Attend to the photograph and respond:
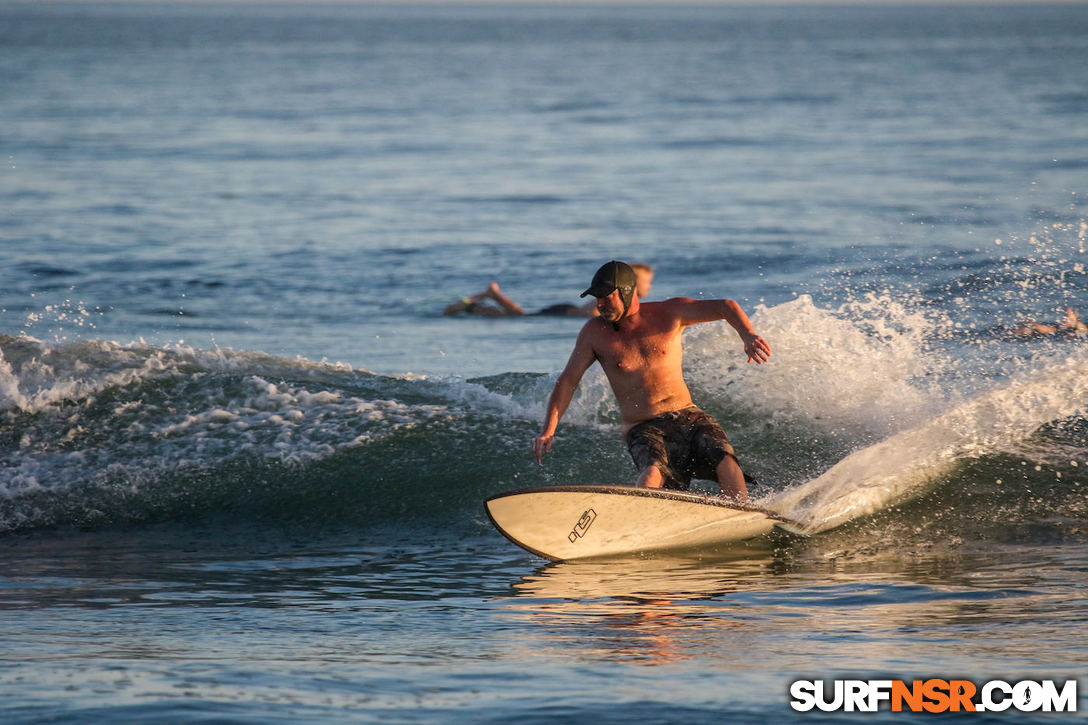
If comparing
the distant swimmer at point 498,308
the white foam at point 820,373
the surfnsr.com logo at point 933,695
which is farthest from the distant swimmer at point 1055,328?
the surfnsr.com logo at point 933,695

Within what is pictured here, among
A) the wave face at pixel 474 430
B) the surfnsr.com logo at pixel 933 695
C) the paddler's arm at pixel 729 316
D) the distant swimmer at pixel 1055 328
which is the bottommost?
the wave face at pixel 474 430

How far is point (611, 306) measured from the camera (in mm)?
6969

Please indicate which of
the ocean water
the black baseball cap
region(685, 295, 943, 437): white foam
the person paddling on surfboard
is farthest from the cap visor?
region(685, 295, 943, 437): white foam

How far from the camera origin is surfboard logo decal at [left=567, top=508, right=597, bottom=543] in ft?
22.5

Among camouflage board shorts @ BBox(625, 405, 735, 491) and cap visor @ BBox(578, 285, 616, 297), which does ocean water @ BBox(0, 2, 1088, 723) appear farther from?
cap visor @ BBox(578, 285, 616, 297)

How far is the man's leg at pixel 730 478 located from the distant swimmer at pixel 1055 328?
5.39 meters

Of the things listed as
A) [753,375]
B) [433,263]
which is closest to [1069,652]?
[753,375]

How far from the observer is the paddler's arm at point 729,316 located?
256 inches

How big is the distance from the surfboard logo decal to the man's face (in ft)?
3.60

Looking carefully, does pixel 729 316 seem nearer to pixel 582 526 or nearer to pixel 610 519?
pixel 610 519

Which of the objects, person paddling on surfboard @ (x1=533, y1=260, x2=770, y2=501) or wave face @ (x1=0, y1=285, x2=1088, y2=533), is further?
wave face @ (x1=0, y1=285, x2=1088, y2=533)

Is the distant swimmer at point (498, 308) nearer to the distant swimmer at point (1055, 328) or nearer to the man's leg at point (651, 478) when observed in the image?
the distant swimmer at point (1055, 328)

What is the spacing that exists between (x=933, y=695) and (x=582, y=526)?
278 cm

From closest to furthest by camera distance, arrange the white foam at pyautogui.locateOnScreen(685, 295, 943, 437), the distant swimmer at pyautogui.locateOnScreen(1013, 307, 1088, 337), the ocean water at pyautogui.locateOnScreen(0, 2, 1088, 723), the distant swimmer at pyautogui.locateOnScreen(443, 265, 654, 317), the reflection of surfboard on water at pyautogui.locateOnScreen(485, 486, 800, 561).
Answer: the ocean water at pyautogui.locateOnScreen(0, 2, 1088, 723), the reflection of surfboard on water at pyautogui.locateOnScreen(485, 486, 800, 561), the white foam at pyautogui.locateOnScreen(685, 295, 943, 437), the distant swimmer at pyautogui.locateOnScreen(1013, 307, 1088, 337), the distant swimmer at pyautogui.locateOnScreen(443, 265, 654, 317)
